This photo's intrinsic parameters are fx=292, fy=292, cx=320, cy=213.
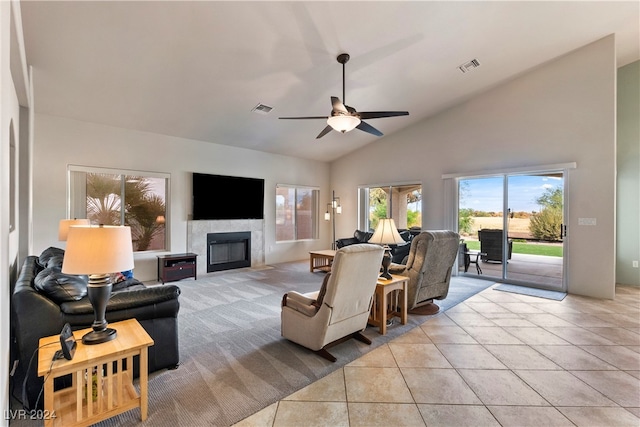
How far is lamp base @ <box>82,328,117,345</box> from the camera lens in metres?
1.87

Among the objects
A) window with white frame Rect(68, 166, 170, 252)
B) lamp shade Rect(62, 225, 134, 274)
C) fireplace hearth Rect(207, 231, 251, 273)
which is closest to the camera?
lamp shade Rect(62, 225, 134, 274)

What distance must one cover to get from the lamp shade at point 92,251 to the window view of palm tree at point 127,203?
12.7 feet

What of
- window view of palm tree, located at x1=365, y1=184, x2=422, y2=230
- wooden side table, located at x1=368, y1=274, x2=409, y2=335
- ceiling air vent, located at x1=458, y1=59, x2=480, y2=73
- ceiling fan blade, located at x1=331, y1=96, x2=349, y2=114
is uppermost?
ceiling air vent, located at x1=458, y1=59, x2=480, y2=73

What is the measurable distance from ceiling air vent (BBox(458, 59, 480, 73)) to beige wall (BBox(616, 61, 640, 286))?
3064 mm

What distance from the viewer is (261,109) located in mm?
5188

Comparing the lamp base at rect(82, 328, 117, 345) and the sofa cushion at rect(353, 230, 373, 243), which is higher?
the sofa cushion at rect(353, 230, 373, 243)

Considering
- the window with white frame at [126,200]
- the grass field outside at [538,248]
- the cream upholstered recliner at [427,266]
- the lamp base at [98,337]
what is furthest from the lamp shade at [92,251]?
the grass field outside at [538,248]

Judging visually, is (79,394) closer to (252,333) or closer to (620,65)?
(252,333)

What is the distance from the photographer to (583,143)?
4.77 m

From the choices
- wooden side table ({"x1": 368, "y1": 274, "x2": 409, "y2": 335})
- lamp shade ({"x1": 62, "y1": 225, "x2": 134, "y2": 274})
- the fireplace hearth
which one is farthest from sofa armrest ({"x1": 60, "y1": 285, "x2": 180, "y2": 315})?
the fireplace hearth

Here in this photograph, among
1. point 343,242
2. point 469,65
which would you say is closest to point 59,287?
point 343,242

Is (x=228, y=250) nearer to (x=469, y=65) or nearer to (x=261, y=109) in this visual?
(x=261, y=109)

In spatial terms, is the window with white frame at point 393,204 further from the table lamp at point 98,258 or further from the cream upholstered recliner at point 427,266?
the table lamp at point 98,258

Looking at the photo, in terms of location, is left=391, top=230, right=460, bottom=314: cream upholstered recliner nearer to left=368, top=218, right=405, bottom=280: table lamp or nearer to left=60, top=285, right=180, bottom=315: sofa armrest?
left=368, top=218, right=405, bottom=280: table lamp
